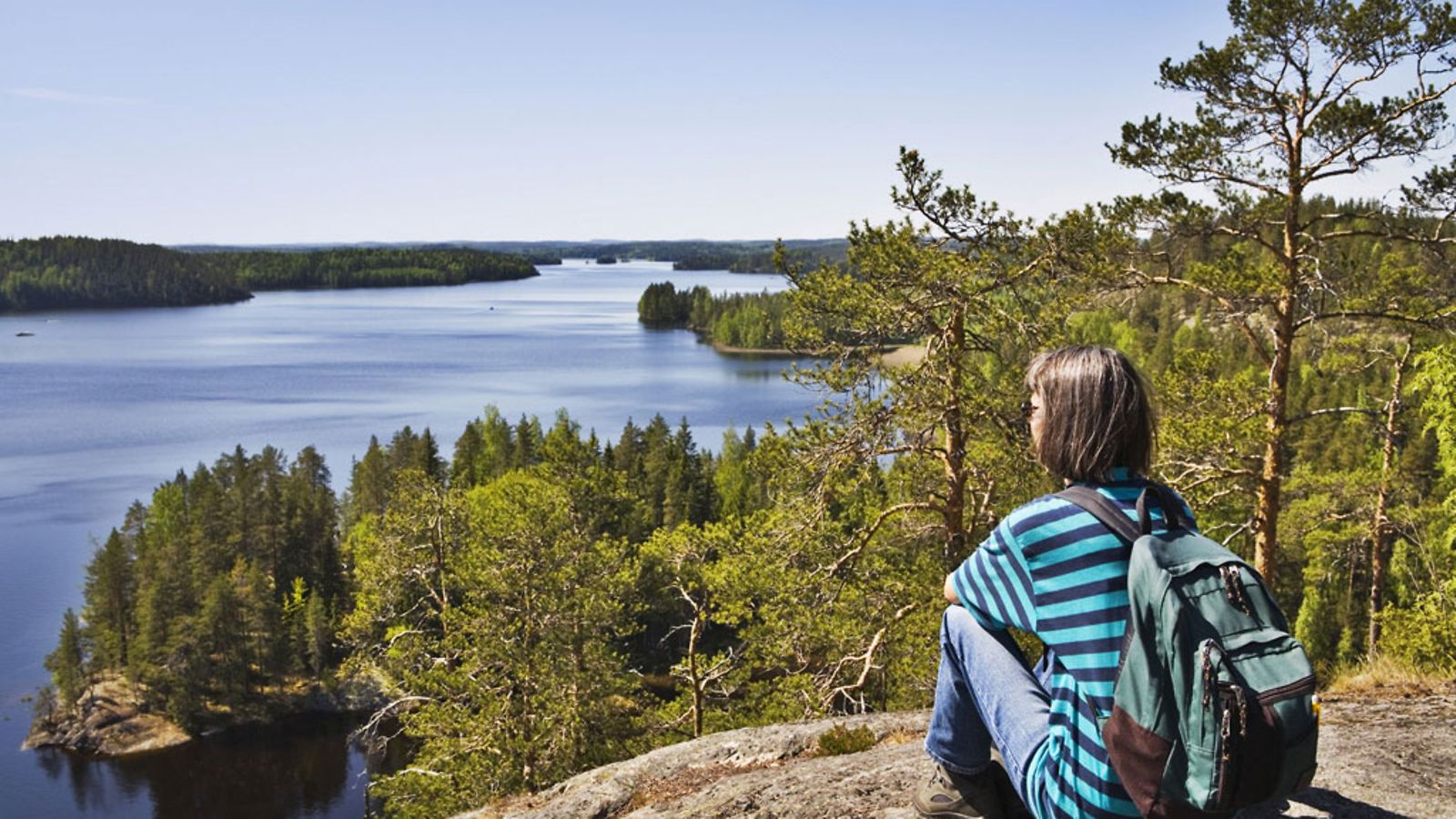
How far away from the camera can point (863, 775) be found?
16.6ft

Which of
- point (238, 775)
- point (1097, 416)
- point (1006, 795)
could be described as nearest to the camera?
point (1097, 416)

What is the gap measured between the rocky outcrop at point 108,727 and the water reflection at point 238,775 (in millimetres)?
678

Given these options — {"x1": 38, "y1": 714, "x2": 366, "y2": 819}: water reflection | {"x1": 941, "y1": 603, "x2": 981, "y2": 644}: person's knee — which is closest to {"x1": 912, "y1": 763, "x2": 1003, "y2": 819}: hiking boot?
{"x1": 941, "y1": 603, "x2": 981, "y2": 644}: person's knee

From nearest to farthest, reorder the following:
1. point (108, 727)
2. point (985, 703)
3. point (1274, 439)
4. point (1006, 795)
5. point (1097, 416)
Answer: point (1097, 416) < point (985, 703) < point (1006, 795) < point (1274, 439) < point (108, 727)

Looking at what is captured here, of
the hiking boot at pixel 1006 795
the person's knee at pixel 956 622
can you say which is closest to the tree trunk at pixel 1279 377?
the hiking boot at pixel 1006 795

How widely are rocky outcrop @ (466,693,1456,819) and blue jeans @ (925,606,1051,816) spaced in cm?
130

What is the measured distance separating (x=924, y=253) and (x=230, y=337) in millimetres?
154146

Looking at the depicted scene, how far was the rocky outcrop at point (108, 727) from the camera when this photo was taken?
39375 mm

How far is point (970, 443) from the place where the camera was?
11.4m

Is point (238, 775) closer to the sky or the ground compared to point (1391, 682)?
closer to the ground

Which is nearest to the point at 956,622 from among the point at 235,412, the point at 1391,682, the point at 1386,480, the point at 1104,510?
the point at 1104,510

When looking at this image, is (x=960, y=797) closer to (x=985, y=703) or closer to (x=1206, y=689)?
(x=985, y=703)

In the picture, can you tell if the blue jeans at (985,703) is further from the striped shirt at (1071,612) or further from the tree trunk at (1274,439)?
the tree trunk at (1274,439)

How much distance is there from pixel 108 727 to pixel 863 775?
47.4 metres
